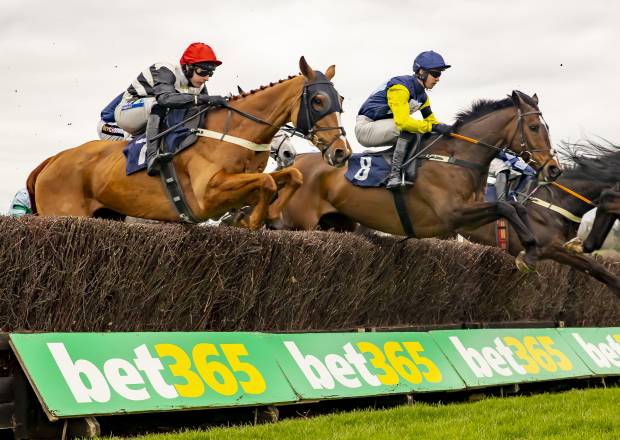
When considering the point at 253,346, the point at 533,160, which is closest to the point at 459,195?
the point at 533,160

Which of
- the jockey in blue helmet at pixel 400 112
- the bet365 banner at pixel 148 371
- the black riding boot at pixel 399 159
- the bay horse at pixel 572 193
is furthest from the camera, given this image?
the bay horse at pixel 572 193

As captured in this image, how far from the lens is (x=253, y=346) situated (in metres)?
6.68

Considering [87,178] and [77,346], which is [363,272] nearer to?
[87,178]

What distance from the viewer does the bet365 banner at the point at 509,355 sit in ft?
27.5

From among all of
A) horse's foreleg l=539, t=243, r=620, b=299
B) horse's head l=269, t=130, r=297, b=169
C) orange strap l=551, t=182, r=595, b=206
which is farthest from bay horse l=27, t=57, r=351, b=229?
orange strap l=551, t=182, r=595, b=206

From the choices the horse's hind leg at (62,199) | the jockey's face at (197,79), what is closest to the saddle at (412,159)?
the jockey's face at (197,79)

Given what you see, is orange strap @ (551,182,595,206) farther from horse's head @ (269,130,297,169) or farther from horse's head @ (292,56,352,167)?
horse's head @ (292,56,352,167)

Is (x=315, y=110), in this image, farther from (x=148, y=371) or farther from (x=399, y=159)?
(x=148, y=371)

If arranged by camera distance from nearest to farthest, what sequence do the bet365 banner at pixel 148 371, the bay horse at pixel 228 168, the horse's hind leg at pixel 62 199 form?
the bet365 banner at pixel 148 371 → the bay horse at pixel 228 168 → the horse's hind leg at pixel 62 199

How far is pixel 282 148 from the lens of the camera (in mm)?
9383

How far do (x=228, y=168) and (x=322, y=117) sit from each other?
0.90 metres

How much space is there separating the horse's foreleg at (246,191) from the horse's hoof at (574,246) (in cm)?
358

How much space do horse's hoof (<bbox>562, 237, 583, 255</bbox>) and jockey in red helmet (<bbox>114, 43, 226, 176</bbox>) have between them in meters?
3.92

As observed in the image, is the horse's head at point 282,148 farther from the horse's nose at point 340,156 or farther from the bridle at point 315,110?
the horse's nose at point 340,156
